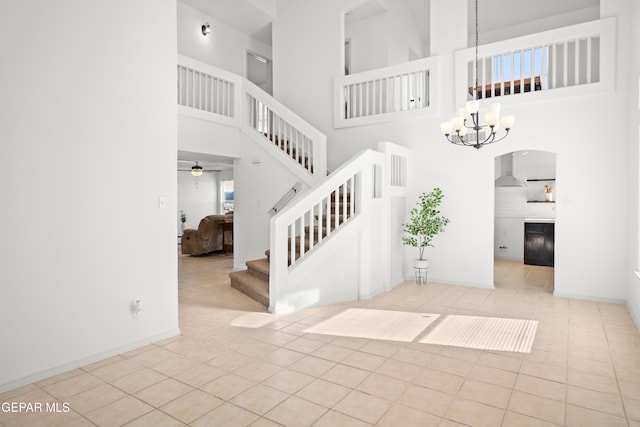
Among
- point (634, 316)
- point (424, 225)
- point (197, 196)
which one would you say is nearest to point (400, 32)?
point (424, 225)

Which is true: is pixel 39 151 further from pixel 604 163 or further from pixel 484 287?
pixel 604 163

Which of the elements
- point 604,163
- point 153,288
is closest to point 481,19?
point 604,163

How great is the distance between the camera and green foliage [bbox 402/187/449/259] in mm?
6121

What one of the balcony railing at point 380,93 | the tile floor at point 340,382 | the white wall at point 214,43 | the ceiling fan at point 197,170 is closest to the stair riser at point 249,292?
the tile floor at point 340,382

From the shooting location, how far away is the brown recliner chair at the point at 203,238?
923 centimetres

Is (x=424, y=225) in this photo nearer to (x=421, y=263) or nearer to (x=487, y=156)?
(x=421, y=263)

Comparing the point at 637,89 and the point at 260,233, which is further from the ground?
the point at 637,89

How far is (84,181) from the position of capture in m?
3.13

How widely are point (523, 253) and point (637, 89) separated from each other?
484 cm

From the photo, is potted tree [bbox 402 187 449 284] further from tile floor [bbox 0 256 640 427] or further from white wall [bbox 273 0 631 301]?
tile floor [bbox 0 256 640 427]

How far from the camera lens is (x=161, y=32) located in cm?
370

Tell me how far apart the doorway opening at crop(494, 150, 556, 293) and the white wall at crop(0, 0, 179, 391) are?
6.42 m

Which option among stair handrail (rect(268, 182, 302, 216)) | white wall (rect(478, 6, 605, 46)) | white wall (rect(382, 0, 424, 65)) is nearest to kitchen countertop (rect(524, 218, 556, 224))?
white wall (rect(478, 6, 605, 46))

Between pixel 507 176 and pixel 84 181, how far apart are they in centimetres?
815
